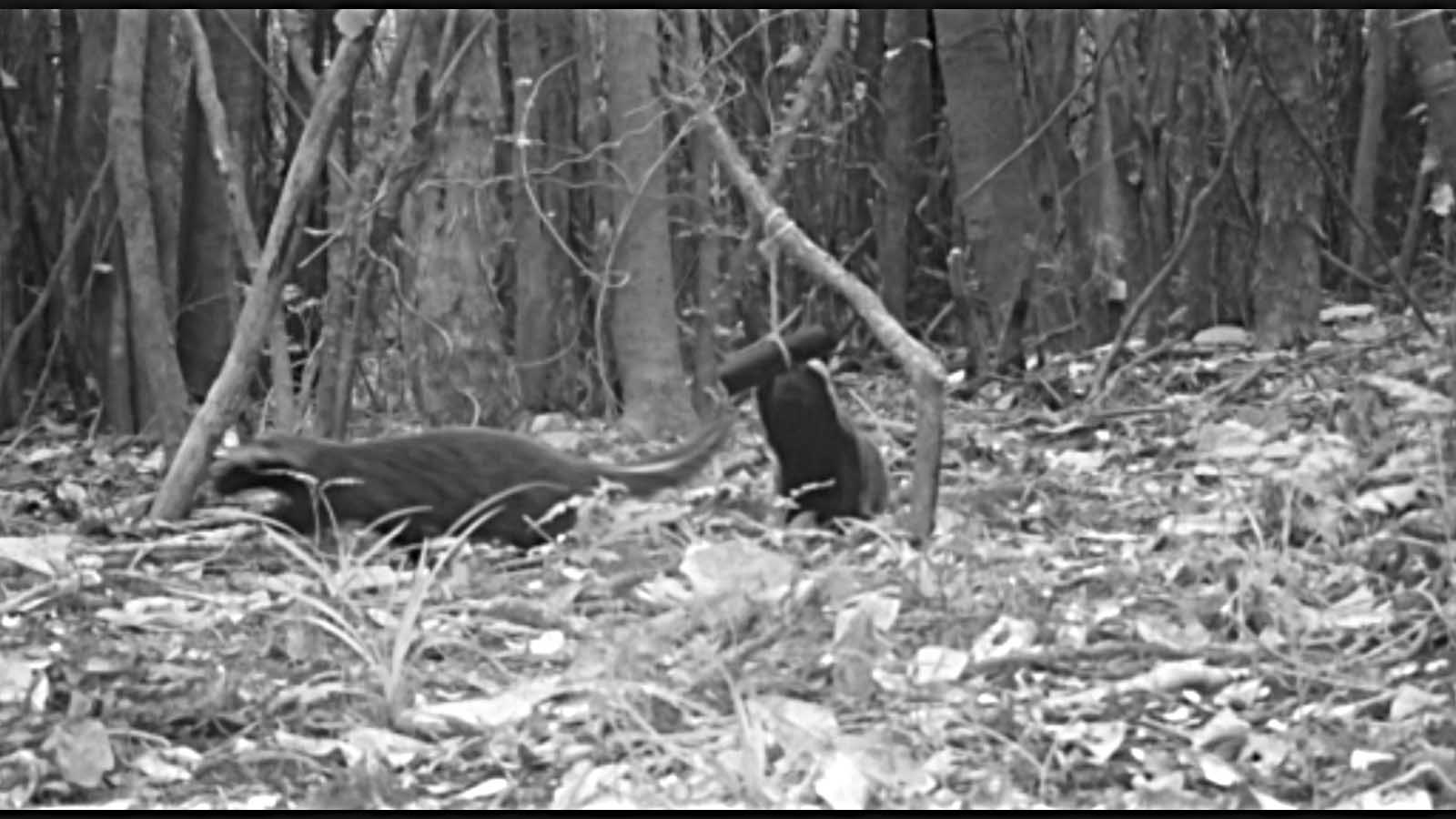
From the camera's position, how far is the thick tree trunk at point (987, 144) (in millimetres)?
8961

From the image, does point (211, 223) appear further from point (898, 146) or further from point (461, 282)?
point (898, 146)

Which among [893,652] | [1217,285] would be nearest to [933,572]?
[893,652]

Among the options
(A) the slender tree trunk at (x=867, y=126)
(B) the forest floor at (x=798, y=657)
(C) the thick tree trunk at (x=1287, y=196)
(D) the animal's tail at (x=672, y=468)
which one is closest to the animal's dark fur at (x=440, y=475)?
(D) the animal's tail at (x=672, y=468)

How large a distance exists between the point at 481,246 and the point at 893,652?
441 cm

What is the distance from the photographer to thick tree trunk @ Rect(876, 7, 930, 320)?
10.3 meters

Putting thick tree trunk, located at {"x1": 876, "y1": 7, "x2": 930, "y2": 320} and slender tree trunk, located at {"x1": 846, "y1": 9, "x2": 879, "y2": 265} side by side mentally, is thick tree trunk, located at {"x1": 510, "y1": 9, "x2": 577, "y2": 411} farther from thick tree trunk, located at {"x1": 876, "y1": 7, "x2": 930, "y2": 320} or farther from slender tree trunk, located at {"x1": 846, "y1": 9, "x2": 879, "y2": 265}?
slender tree trunk, located at {"x1": 846, "y1": 9, "x2": 879, "y2": 265}

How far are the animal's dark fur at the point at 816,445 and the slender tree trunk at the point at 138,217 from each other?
2.35 metres

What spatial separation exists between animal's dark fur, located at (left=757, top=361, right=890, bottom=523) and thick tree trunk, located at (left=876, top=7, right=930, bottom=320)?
429cm

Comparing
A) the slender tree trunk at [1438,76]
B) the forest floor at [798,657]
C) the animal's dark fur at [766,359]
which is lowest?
the forest floor at [798,657]

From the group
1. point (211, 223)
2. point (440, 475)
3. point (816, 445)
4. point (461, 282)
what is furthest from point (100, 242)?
point (816, 445)

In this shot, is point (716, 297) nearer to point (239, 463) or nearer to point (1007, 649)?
point (239, 463)

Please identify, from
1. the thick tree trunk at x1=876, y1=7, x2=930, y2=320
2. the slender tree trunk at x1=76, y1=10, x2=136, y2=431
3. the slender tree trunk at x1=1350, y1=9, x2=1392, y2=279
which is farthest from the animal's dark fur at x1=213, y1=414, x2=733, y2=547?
the slender tree trunk at x1=1350, y1=9, x2=1392, y2=279

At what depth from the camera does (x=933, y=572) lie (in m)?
4.64

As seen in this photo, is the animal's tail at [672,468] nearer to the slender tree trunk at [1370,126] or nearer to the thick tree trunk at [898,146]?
the thick tree trunk at [898,146]
